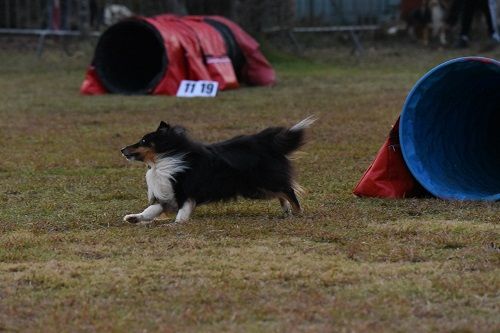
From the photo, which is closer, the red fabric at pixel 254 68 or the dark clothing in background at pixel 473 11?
the red fabric at pixel 254 68

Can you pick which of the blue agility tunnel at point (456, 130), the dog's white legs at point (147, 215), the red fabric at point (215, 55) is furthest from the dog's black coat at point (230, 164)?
the red fabric at point (215, 55)

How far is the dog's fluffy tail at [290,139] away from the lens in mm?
6828

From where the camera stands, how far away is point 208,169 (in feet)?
21.8

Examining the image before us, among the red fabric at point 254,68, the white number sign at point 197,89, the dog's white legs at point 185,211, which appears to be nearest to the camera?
the dog's white legs at point 185,211

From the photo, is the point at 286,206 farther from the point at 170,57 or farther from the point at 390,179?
the point at 170,57

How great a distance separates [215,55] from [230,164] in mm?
9450

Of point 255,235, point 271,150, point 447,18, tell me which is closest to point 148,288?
point 255,235

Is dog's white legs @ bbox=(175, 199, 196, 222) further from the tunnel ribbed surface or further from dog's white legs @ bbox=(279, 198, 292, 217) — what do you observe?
the tunnel ribbed surface

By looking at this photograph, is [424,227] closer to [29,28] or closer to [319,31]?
[319,31]

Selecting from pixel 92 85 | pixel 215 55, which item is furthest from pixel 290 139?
pixel 92 85

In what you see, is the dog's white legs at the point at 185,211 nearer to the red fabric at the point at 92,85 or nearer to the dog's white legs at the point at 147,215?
the dog's white legs at the point at 147,215

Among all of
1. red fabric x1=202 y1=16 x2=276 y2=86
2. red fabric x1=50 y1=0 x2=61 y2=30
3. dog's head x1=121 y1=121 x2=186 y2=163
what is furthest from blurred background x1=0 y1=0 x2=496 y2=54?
dog's head x1=121 y1=121 x2=186 y2=163

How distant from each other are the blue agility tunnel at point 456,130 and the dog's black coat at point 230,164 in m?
1.09

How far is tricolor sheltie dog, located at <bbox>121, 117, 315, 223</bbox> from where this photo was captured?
21.8ft
